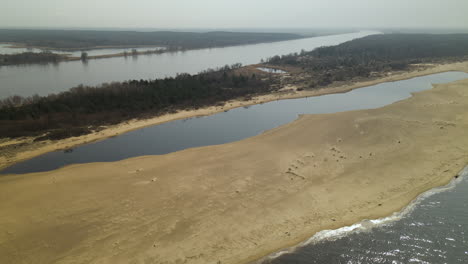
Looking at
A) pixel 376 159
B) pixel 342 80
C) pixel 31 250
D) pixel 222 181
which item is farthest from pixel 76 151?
pixel 342 80

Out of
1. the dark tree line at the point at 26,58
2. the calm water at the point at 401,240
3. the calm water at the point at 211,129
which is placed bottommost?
the calm water at the point at 401,240

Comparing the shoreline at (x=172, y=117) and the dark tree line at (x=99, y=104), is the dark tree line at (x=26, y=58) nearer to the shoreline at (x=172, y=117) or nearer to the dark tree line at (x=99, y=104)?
the dark tree line at (x=99, y=104)

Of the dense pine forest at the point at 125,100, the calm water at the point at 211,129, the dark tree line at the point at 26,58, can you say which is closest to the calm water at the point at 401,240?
the calm water at the point at 211,129

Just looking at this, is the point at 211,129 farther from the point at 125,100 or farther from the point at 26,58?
the point at 26,58

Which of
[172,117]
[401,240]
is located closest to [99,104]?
[172,117]

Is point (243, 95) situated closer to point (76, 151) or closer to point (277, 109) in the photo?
point (277, 109)

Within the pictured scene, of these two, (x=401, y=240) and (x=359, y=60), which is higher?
(x=359, y=60)

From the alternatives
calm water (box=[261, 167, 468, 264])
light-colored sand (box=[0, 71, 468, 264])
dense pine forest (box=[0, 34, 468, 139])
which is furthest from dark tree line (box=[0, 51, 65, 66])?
calm water (box=[261, 167, 468, 264])
